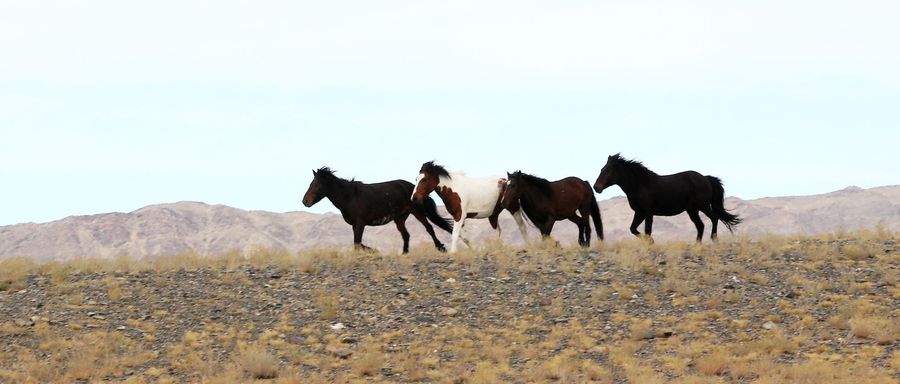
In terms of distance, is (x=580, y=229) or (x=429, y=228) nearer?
(x=580, y=229)

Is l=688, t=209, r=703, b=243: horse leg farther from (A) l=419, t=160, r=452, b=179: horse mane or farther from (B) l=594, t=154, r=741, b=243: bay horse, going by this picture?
(A) l=419, t=160, r=452, b=179: horse mane

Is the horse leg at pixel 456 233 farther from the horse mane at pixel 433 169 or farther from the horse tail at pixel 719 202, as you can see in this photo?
the horse tail at pixel 719 202

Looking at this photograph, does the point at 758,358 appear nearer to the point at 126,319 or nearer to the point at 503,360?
the point at 503,360

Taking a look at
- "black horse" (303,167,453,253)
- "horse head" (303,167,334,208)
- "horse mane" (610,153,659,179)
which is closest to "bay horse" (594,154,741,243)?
"horse mane" (610,153,659,179)

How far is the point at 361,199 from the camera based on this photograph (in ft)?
80.0

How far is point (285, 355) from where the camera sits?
17.4m

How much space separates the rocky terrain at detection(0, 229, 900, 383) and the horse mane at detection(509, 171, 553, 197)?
1.25m

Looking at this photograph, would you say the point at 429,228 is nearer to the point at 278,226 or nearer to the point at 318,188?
the point at 318,188

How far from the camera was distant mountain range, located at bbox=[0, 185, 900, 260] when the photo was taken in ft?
410

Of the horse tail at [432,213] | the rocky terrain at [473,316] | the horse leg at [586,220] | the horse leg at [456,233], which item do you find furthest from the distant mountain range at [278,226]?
the rocky terrain at [473,316]

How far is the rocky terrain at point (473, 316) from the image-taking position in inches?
646

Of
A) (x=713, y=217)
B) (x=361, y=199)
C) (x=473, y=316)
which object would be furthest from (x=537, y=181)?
(x=473, y=316)

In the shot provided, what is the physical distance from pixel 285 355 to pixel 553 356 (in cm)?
420

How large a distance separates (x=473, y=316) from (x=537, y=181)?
573cm
